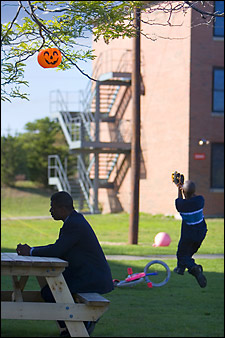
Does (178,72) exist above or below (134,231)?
above

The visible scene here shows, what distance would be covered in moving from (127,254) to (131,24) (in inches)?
184

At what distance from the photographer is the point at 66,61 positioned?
4.06 metres

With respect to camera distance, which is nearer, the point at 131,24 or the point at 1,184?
the point at 131,24

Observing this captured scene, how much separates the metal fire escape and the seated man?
5.16 meters

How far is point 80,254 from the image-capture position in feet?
11.9

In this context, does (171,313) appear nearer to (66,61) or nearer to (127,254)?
(127,254)

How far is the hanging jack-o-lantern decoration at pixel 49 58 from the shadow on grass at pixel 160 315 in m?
6.99

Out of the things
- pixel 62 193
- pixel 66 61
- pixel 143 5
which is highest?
pixel 143 5

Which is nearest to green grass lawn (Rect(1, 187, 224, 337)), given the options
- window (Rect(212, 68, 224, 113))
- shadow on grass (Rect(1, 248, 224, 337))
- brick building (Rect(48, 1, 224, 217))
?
shadow on grass (Rect(1, 248, 224, 337))

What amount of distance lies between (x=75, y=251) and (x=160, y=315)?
8.77 meters

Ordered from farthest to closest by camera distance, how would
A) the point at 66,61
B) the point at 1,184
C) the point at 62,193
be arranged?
the point at 1,184, the point at 66,61, the point at 62,193

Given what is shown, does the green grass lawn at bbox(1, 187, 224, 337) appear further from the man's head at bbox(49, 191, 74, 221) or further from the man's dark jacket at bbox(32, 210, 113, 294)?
the man's head at bbox(49, 191, 74, 221)

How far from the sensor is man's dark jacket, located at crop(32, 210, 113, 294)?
3498 millimetres

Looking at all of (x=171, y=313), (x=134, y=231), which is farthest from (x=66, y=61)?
(x=171, y=313)
